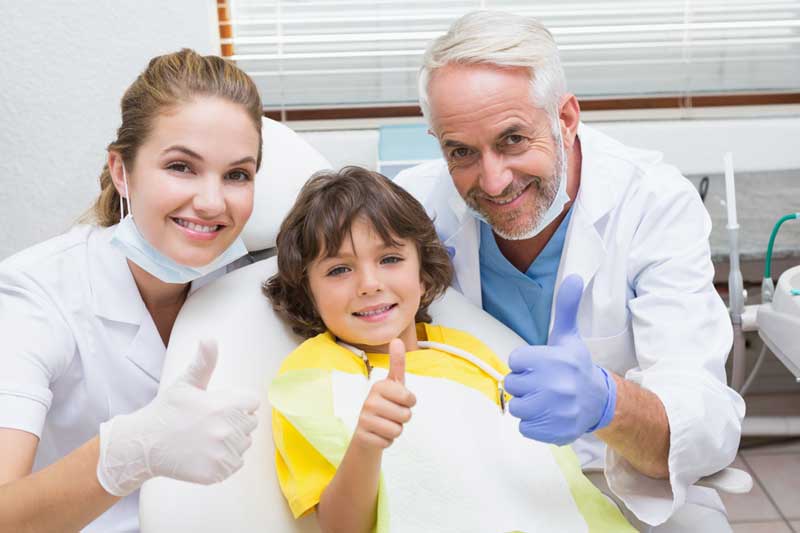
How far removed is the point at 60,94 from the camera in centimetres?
228

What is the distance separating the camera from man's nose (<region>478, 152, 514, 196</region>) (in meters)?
1.50

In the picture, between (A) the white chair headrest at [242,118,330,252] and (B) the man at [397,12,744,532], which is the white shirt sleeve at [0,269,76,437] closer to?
(A) the white chair headrest at [242,118,330,252]

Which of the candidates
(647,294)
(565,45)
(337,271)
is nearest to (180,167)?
(337,271)

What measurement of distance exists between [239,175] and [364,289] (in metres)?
0.32

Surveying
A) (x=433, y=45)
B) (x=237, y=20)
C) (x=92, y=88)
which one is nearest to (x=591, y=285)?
(x=433, y=45)

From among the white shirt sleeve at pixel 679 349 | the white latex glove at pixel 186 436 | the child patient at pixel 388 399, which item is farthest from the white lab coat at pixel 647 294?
the white latex glove at pixel 186 436

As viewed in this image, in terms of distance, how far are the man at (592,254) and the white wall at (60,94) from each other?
1088 mm

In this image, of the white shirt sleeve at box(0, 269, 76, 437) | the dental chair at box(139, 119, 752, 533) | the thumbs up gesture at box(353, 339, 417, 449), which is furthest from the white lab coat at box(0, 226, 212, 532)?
the thumbs up gesture at box(353, 339, 417, 449)

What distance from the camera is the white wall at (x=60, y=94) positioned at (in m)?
2.22

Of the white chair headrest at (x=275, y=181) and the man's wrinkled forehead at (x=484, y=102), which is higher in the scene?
the man's wrinkled forehead at (x=484, y=102)

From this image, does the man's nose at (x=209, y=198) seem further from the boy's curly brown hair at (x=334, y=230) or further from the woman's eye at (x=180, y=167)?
the boy's curly brown hair at (x=334, y=230)

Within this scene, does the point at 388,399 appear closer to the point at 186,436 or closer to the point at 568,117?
the point at 186,436

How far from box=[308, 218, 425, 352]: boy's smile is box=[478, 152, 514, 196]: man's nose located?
20 centimetres

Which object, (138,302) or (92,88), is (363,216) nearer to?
(138,302)
